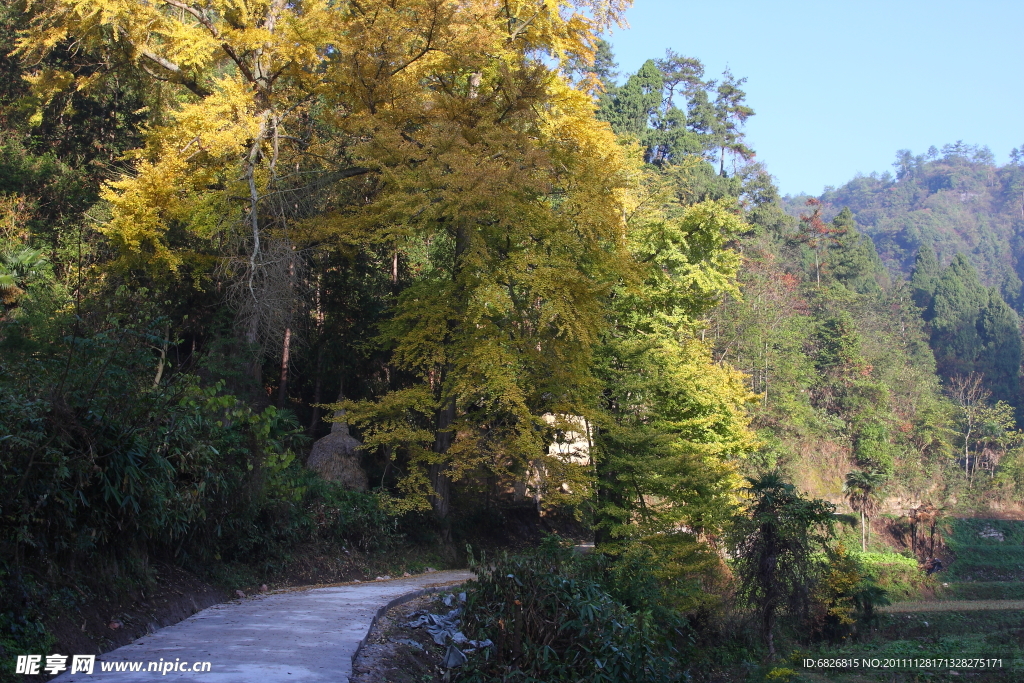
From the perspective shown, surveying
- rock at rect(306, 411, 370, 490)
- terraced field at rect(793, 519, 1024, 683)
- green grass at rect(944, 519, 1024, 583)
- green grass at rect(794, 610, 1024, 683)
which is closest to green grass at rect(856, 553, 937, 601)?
terraced field at rect(793, 519, 1024, 683)

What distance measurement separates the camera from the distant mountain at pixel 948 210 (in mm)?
133875

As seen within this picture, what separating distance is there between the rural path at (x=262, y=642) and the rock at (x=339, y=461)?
7884 mm

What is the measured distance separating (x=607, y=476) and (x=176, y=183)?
11214 millimetres

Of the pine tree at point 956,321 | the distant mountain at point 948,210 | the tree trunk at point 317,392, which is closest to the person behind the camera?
the tree trunk at point 317,392

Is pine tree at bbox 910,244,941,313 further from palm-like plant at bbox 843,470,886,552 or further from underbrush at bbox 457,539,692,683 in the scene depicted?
underbrush at bbox 457,539,692,683

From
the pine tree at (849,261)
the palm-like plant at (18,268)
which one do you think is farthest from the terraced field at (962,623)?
the pine tree at (849,261)

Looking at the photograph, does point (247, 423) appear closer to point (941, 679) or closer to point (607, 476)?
point (607, 476)

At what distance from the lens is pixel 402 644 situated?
7.57 meters

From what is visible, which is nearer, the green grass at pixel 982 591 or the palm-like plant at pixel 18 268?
the palm-like plant at pixel 18 268

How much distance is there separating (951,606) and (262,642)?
33565mm

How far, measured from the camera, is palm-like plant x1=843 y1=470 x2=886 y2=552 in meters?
43.2

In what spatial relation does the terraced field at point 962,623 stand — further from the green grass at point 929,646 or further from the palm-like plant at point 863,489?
the palm-like plant at point 863,489

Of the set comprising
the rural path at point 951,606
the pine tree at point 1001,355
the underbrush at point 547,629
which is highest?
the pine tree at point 1001,355

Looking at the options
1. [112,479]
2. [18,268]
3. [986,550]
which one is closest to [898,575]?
[986,550]
